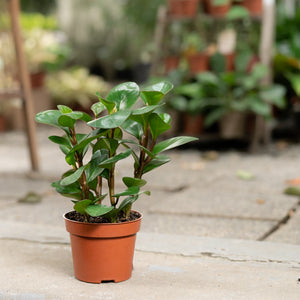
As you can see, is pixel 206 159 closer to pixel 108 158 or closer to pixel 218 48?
pixel 218 48

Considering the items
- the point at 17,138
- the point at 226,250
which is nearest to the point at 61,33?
the point at 17,138

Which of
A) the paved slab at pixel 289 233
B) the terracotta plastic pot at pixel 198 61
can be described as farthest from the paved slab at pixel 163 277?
the terracotta plastic pot at pixel 198 61

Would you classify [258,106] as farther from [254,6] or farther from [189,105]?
[254,6]

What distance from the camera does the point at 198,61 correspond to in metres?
4.93

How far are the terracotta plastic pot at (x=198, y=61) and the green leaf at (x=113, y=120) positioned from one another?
3.35 m

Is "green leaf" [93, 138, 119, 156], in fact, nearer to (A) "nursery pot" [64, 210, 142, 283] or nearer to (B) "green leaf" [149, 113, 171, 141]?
(B) "green leaf" [149, 113, 171, 141]

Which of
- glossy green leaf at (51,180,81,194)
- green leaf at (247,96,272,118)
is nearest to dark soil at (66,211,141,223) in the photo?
glossy green leaf at (51,180,81,194)

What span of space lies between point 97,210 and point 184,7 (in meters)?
3.57

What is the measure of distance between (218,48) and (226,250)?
3.42m

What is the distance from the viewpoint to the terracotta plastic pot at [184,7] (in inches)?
193

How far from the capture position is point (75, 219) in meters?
1.89

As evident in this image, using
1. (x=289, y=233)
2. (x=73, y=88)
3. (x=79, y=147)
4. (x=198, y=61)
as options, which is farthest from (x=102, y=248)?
(x=73, y=88)

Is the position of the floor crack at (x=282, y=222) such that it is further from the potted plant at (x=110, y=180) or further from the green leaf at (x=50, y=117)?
the green leaf at (x=50, y=117)

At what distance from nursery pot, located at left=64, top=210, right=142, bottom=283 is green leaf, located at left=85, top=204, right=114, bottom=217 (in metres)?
0.05
